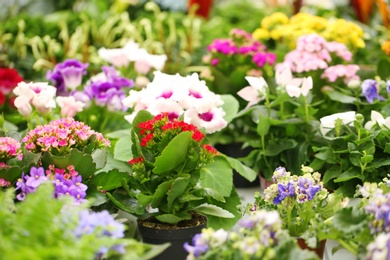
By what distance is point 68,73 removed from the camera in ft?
6.84

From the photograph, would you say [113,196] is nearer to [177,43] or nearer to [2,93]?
[2,93]

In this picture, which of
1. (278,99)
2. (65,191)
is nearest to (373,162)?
(278,99)

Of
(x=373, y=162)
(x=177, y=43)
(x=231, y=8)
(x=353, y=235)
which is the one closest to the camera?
(x=353, y=235)

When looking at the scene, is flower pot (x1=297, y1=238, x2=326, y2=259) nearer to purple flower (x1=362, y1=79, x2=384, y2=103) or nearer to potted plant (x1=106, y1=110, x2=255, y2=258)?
potted plant (x1=106, y1=110, x2=255, y2=258)

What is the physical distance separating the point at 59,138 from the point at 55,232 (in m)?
0.51

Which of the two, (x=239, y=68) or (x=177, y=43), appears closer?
(x=239, y=68)

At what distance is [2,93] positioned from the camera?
88.8 inches

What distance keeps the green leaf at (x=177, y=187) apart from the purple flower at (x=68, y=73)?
745mm

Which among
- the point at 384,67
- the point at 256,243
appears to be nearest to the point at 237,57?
the point at 384,67

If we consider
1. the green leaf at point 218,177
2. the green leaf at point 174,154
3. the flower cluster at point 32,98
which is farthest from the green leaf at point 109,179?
the flower cluster at point 32,98

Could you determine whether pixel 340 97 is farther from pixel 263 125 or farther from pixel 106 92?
pixel 106 92

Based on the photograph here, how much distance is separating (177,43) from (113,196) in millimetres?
1698

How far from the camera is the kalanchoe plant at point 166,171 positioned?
1466 millimetres

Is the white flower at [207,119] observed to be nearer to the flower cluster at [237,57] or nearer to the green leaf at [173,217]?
the green leaf at [173,217]
